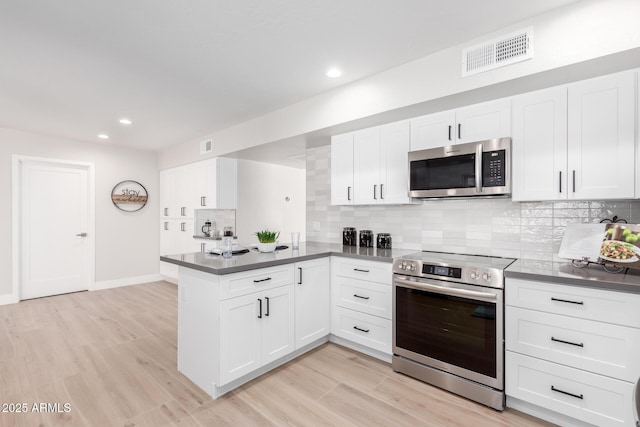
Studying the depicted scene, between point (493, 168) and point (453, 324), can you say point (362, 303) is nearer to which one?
point (453, 324)

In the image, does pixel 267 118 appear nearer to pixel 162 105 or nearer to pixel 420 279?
pixel 162 105

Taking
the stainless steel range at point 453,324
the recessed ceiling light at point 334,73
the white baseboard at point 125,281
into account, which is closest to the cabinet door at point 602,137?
the stainless steel range at point 453,324

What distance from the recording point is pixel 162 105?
3.54 metres

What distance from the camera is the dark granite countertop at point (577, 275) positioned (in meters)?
1.67

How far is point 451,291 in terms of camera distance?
2.20 meters

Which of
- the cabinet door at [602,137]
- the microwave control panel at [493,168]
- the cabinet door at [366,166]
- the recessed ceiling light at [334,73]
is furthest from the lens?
the cabinet door at [366,166]

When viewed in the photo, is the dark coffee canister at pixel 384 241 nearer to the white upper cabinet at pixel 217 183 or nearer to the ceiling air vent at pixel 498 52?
the ceiling air vent at pixel 498 52

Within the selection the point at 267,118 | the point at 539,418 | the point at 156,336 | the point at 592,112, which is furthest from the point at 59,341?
the point at 592,112

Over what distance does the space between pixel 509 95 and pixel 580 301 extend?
58.5 inches

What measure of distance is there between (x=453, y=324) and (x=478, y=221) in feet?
3.30

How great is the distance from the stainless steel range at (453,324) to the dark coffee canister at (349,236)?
0.98m

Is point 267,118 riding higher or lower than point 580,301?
higher

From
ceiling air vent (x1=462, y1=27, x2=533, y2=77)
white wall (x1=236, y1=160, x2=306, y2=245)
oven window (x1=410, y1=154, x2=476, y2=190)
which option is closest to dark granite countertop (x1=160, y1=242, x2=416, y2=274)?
oven window (x1=410, y1=154, x2=476, y2=190)

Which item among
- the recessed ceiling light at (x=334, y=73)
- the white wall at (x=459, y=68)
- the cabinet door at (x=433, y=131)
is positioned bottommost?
the cabinet door at (x=433, y=131)
